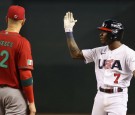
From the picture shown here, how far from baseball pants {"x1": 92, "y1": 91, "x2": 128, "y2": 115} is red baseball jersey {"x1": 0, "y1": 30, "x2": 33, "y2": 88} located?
50.4 inches

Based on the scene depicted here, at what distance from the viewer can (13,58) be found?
10.7ft

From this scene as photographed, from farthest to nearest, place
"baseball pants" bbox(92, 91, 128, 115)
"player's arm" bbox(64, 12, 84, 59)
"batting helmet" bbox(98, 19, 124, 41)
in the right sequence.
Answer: "player's arm" bbox(64, 12, 84, 59), "batting helmet" bbox(98, 19, 124, 41), "baseball pants" bbox(92, 91, 128, 115)

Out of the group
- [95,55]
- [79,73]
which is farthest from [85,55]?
[79,73]

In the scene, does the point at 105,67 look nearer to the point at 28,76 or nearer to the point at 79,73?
the point at 28,76

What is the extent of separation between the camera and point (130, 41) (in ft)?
25.7

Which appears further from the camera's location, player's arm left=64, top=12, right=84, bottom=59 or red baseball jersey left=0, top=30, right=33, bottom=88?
player's arm left=64, top=12, right=84, bottom=59

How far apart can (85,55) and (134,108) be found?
360 cm

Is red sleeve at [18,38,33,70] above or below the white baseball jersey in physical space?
above

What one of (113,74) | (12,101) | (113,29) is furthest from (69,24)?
(12,101)

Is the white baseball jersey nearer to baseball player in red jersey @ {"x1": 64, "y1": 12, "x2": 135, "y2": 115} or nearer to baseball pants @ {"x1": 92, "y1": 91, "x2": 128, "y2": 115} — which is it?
baseball player in red jersey @ {"x1": 64, "y1": 12, "x2": 135, "y2": 115}

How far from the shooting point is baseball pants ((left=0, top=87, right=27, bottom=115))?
10.8 ft

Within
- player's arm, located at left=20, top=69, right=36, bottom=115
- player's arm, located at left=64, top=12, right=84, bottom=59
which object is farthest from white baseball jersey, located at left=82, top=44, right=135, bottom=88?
player's arm, located at left=20, top=69, right=36, bottom=115

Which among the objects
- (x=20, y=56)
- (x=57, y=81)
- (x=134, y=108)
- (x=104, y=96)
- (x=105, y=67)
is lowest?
(x=134, y=108)

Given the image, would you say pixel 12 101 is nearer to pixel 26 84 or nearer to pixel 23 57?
pixel 26 84
